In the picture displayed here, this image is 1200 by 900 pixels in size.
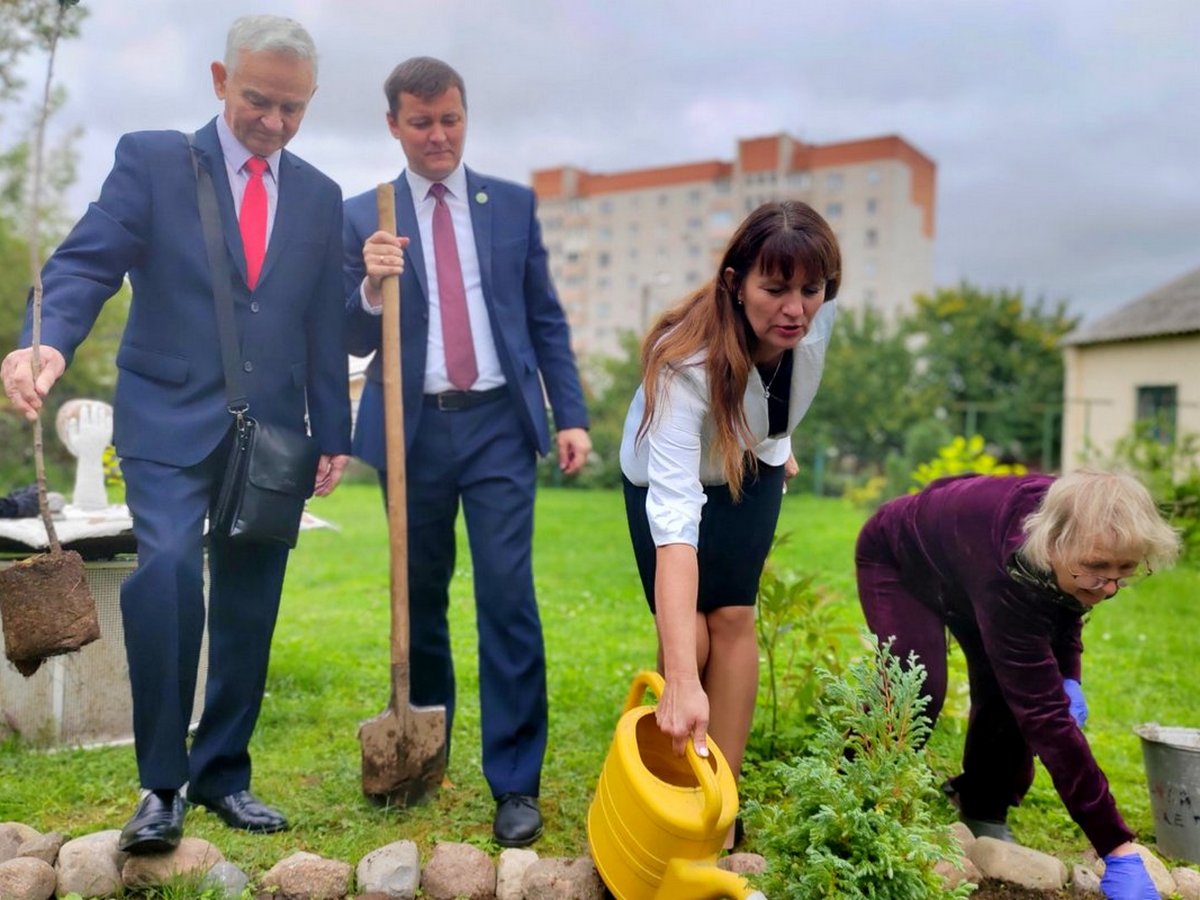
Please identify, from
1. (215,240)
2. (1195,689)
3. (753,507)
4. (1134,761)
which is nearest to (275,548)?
(215,240)

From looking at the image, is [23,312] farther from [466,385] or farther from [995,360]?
[995,360]

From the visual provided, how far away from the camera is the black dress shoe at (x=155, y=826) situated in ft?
7.97

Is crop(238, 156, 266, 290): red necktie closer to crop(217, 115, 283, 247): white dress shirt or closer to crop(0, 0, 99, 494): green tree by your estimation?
crop(217, 115, 283, 247): white dress shirt

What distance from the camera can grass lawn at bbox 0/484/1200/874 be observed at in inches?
115

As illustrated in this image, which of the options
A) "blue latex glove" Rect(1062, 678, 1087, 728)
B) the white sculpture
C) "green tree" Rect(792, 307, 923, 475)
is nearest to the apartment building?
"green tree" Rect(792, 307, 923, 475)

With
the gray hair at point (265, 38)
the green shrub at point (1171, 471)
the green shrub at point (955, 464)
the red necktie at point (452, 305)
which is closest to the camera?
the gray hair at point (265, 38)

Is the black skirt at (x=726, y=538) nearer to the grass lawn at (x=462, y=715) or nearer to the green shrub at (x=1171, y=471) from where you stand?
the grass lawn at (x=462, y=715)

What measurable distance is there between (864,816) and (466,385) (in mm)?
1531

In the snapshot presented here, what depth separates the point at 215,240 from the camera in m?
2.67

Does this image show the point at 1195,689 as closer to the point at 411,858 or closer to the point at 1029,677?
the point at 1029,677

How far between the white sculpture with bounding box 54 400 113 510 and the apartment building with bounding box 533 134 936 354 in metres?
39.9

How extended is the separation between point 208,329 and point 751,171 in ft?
160

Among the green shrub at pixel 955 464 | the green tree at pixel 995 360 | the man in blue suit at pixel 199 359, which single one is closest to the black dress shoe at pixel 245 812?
the man in blue suit at pixel 199 359

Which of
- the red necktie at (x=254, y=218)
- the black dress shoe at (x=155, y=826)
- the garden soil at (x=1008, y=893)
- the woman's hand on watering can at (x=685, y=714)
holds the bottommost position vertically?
the garden soil at (x=1008, y=893)
